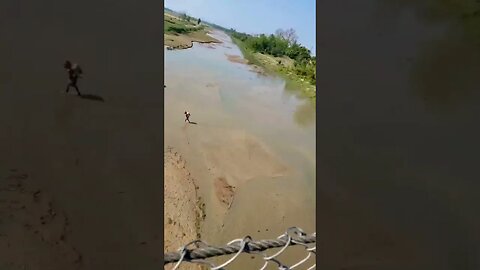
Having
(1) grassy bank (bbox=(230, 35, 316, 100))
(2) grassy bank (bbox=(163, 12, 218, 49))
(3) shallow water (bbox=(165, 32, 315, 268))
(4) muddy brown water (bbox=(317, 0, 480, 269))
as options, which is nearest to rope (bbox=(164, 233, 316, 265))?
(4) muddy brown water (bbox=(317, 0, 480, 269))

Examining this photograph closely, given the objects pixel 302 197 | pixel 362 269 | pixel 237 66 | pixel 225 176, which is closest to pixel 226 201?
pixel 225 176

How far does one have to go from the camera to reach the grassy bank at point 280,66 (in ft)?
4.32

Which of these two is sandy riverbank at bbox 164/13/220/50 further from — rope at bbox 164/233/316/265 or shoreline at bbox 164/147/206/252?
rope at bbox 164/233/316/265

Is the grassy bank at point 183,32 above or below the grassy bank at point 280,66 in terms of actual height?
above

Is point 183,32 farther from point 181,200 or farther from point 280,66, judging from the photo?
point 181,200

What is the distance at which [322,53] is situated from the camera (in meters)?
0.56
